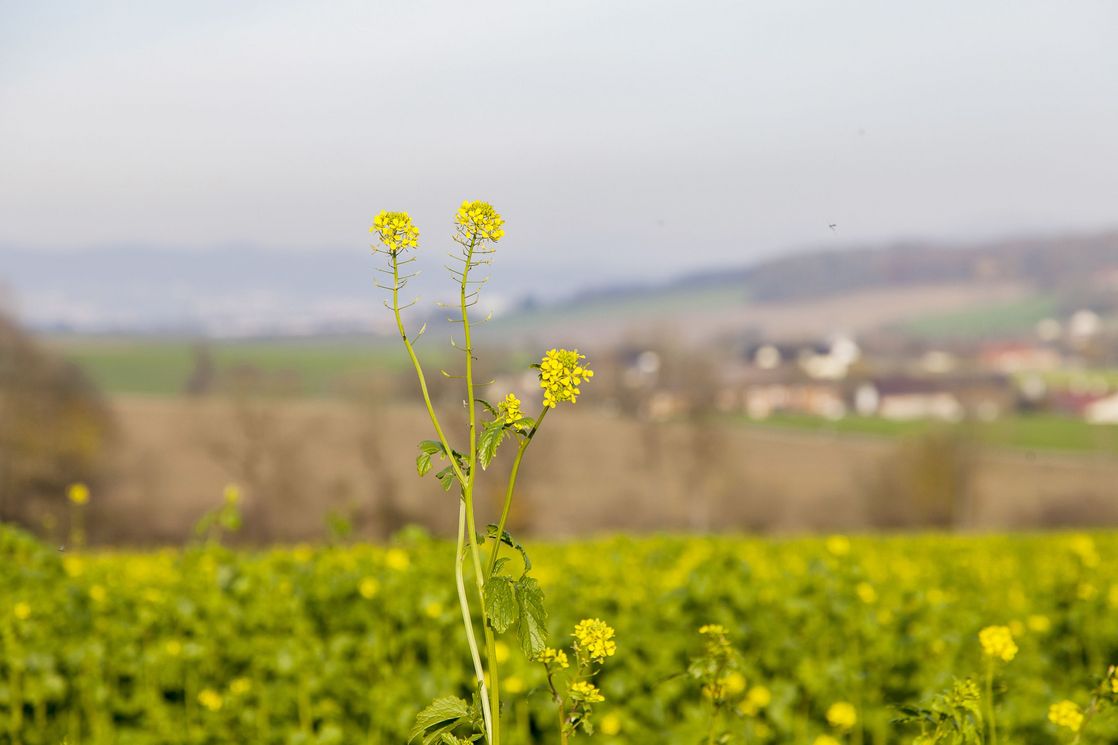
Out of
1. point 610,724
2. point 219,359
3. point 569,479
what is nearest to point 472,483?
point 610,724

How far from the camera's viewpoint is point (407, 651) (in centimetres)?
480

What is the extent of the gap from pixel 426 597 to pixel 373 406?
3485cm

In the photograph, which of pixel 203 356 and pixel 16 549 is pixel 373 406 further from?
pixel 16 549

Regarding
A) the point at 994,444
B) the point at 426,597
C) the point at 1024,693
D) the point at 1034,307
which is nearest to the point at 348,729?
the point at 426,597

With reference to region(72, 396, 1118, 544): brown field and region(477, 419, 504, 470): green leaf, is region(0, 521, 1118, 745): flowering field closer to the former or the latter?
region(477, 419, 504, 470): green leaf

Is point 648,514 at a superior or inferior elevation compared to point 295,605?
inferior

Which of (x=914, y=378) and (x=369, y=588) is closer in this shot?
(x=369, y=588)

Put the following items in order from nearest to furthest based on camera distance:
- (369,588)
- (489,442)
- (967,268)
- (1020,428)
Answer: (489,442) < (369,588) < (1020,428) < (967,268)

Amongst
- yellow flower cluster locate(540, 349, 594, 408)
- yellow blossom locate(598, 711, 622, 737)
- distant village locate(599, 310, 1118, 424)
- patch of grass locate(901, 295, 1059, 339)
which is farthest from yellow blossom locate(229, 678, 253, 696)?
patch of grass locate(901, 295, 1059, 339)

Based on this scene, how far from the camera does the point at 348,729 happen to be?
14.5 ft

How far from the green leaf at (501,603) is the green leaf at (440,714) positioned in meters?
0.19

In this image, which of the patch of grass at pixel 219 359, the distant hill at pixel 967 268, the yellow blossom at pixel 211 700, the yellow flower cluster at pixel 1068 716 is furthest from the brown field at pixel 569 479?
the yellow flower cluster at pixel 1068 716

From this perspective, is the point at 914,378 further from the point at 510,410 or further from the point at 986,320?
the point at 510,410

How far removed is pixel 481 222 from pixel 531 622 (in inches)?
24.7
